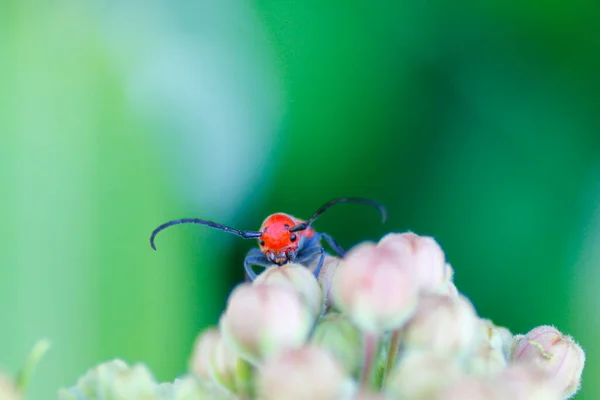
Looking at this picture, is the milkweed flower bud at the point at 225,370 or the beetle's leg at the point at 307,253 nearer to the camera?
the milkweed flower bud at the point at 225,370

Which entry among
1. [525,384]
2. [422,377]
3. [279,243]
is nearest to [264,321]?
Answer: [422,377]

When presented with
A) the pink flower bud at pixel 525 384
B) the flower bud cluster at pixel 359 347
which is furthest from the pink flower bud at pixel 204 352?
the pink flower bud at pixel 525 384

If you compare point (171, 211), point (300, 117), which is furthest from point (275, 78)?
point (171, 211)

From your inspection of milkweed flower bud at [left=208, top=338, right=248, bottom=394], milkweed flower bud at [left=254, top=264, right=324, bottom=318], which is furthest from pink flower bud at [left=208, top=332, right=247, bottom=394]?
milkweed flower bud at [left=254, top=264, right=324, bottom=318]

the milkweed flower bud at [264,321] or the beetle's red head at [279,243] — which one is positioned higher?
the beetle's red head at [279,243]

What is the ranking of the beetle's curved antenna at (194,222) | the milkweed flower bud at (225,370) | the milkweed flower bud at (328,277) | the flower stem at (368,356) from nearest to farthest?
the flower stem at (368,356) < the milkweed flower bud at (225,370) < the milkweed flower bud at (328,277) < the beetle's curved antenna at (194,222)

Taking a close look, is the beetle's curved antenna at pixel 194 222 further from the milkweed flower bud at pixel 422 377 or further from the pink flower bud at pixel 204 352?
the milkweed flower bud at pixel 422 377

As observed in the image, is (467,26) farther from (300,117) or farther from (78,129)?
(78,129)
